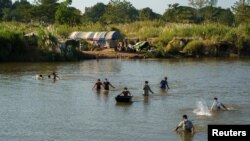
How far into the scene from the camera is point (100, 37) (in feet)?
255

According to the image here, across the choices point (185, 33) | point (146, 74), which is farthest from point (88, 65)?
point (185, 33)

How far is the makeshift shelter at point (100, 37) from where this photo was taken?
253 ft

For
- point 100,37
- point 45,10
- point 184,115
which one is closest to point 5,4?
point 45,10

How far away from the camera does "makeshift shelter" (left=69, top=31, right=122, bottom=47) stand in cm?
7725

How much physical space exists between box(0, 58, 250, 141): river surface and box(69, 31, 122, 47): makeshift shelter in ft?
64.5

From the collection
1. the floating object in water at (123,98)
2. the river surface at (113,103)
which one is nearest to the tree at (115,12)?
the river surface at (113,103)

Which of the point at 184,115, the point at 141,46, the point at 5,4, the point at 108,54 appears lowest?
the point at 184,115

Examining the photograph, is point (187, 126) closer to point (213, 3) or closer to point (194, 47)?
point (194, 47)

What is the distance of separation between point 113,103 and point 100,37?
144 feet

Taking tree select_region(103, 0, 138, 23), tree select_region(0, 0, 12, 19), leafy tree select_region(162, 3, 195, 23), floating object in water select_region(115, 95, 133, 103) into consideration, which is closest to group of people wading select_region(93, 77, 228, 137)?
floating object in water select_region(115, 95, 133, 103)

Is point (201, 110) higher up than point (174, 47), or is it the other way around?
point (174, 47)

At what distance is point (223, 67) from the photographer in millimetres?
60000

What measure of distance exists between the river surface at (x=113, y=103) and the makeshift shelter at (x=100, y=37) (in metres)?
19.7

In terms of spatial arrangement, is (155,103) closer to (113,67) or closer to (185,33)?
(113,67)
